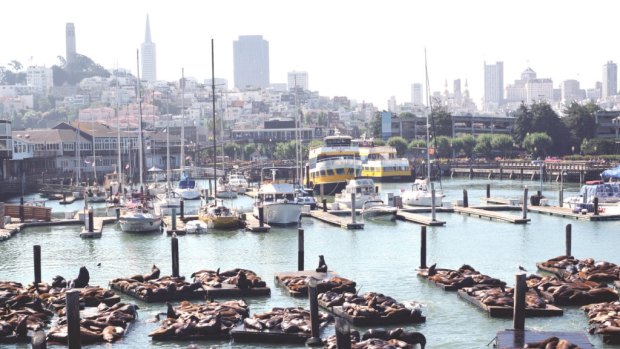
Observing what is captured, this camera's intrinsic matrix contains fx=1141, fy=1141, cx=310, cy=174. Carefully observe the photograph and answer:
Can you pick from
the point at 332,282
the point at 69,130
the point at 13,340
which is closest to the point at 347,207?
the point at 332,282

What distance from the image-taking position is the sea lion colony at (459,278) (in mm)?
35078

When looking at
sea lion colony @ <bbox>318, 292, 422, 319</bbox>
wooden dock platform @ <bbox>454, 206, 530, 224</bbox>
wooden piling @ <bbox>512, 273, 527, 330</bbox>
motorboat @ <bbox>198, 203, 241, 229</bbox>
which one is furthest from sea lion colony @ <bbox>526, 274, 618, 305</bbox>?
motorboat @ <bbox>198, 203, 241, 229</bbox>

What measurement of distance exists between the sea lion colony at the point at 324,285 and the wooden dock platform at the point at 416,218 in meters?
20.8

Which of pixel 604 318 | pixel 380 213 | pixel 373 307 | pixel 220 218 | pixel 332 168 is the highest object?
pixel 332 168

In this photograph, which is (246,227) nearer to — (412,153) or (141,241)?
(141,241)

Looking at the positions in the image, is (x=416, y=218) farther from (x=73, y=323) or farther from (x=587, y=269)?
(x=73, y=323)

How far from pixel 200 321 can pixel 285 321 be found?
227 cm

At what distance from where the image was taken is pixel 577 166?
324 feet

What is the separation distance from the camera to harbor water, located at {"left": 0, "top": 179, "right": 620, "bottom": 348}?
1212 inches

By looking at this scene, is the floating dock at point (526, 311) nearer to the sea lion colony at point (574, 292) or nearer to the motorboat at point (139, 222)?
the sea lion colony at point (574, 292)

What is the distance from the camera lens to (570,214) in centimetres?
5894

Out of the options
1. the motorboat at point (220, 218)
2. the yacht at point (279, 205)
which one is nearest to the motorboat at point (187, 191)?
the yacht at point (279, 205)

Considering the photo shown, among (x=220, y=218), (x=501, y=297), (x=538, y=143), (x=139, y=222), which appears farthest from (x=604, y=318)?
(x=538, y=143)

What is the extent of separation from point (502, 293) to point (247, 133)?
150 metres
